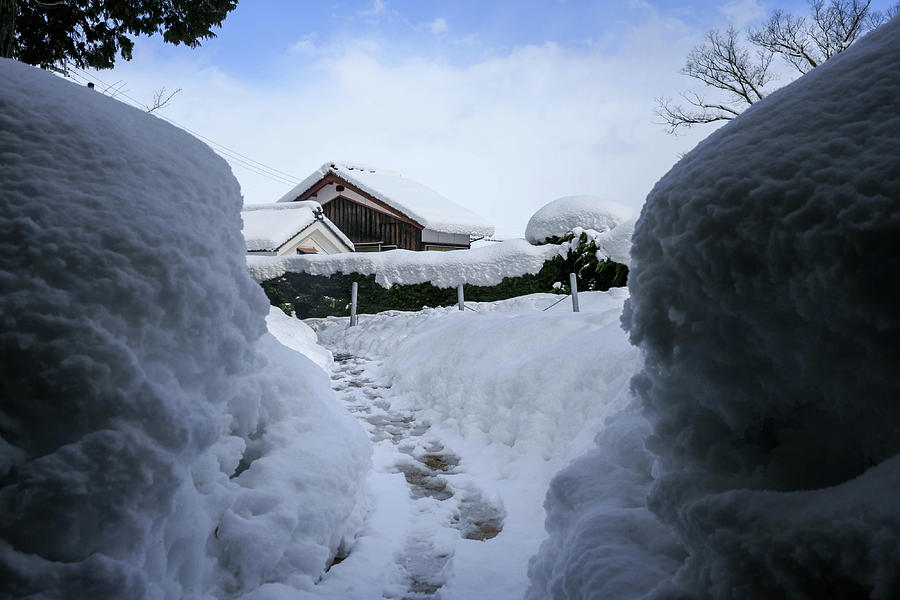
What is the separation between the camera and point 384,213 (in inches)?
850

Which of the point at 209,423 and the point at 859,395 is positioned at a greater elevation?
the point at 859,395

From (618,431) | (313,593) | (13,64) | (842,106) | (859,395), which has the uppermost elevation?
(13,64)

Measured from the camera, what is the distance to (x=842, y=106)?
1.21 meters

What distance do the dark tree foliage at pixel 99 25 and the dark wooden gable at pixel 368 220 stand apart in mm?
13521

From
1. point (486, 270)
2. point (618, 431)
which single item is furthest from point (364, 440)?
point (486, 270)

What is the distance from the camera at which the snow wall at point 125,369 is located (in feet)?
3.84

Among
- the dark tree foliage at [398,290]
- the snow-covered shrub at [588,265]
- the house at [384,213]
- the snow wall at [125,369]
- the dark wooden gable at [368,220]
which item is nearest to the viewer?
the snow wall at [125,369]

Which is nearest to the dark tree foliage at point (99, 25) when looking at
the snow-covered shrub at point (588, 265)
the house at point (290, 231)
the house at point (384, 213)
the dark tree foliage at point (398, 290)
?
the dark tree foliage at point (398, 290)

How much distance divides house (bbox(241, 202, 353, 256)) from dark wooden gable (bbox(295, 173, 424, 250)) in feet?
4.14

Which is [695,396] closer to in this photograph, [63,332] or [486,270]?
[63,332]

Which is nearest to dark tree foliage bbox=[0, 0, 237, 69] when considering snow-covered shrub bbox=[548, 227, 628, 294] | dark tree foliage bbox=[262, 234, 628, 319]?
dark tree foliage bbox=[262, 234, 628, 319]

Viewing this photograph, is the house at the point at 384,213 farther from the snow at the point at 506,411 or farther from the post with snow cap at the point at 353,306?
the snow at the point at 506,411

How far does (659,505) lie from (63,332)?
1543 mm

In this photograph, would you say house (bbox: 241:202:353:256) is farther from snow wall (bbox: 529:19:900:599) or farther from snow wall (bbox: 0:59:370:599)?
snow wall (bbox: 529:19:900:599)
